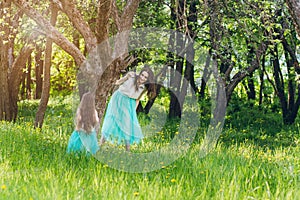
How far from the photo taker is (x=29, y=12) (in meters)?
8.36

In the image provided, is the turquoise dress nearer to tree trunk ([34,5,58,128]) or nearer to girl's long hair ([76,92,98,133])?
girl's long hair ([76,92,98,133])

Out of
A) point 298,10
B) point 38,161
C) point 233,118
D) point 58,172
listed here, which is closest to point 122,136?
point 38,161

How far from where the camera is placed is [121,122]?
851cm

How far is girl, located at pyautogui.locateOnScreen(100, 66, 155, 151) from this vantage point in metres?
8.32

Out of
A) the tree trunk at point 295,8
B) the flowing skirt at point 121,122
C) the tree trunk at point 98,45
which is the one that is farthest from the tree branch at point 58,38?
the tree trunk at point 295,8

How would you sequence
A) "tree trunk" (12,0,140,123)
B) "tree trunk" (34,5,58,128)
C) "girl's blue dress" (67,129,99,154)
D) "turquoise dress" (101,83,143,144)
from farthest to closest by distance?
"tree trunk" (34,5,58,128), "turquoise dress" (101,83,143,144), "tree trunk" (12,0,140,123), "girl's blue dress" (67,129,99,154)

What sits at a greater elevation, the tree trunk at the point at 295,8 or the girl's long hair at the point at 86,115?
the tree trunk at the point at 295,8

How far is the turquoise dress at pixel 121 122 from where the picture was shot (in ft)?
27.2

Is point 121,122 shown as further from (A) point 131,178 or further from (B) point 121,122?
(A) point 131,178

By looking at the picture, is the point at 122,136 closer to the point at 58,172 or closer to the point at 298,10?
the point at 58,172

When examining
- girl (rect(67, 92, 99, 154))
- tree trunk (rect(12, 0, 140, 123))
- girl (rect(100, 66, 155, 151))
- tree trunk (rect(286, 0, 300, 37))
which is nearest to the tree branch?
tree trunk (rect(12, 0, 140, 123))

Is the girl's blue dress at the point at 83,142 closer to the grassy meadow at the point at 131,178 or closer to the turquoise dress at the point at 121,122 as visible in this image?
the grassy meadow at the point at 131,178

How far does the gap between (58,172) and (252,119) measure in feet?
37.2

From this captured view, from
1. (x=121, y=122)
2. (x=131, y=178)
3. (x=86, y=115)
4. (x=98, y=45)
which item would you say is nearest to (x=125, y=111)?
(x=121, y=122)
